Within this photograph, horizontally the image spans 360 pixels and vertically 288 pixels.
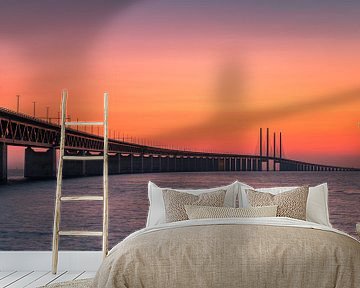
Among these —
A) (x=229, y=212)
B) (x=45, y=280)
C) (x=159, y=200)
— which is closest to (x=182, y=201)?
(x=159, y=200)

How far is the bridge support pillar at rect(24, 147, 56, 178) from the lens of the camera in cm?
759

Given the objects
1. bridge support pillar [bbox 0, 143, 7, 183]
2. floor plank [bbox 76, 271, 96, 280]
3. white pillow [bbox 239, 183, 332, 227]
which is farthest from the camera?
bridge support pillar [bbox 0, 143, 7, 183]

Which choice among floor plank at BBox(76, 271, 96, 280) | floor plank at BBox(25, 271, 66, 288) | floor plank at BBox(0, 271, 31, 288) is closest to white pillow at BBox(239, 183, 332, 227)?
floor plank at BBox(76, 271, 96, 280)

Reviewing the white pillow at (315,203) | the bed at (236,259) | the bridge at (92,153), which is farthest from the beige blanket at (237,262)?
the bridge at (92,153)

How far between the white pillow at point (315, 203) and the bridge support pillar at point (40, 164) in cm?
Result: 307

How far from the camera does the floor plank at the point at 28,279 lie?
5141mm

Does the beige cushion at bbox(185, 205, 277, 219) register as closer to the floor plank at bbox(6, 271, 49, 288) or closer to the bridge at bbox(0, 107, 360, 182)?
the floor plank at bbox(6, 271, 49, 288)

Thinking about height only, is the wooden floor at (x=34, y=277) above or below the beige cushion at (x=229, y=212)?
below

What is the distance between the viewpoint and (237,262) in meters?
3.61

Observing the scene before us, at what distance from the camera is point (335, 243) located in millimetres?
3678

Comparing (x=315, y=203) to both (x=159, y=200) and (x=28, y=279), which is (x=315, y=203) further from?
(x=28, y=279)

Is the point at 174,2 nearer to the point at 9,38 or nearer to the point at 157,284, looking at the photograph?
the point at 9,38

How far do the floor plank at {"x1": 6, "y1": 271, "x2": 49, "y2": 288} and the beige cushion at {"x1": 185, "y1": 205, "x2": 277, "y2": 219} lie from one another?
1.51m

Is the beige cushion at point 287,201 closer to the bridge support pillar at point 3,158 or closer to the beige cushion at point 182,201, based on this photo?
the beige cushion at point 182,201
